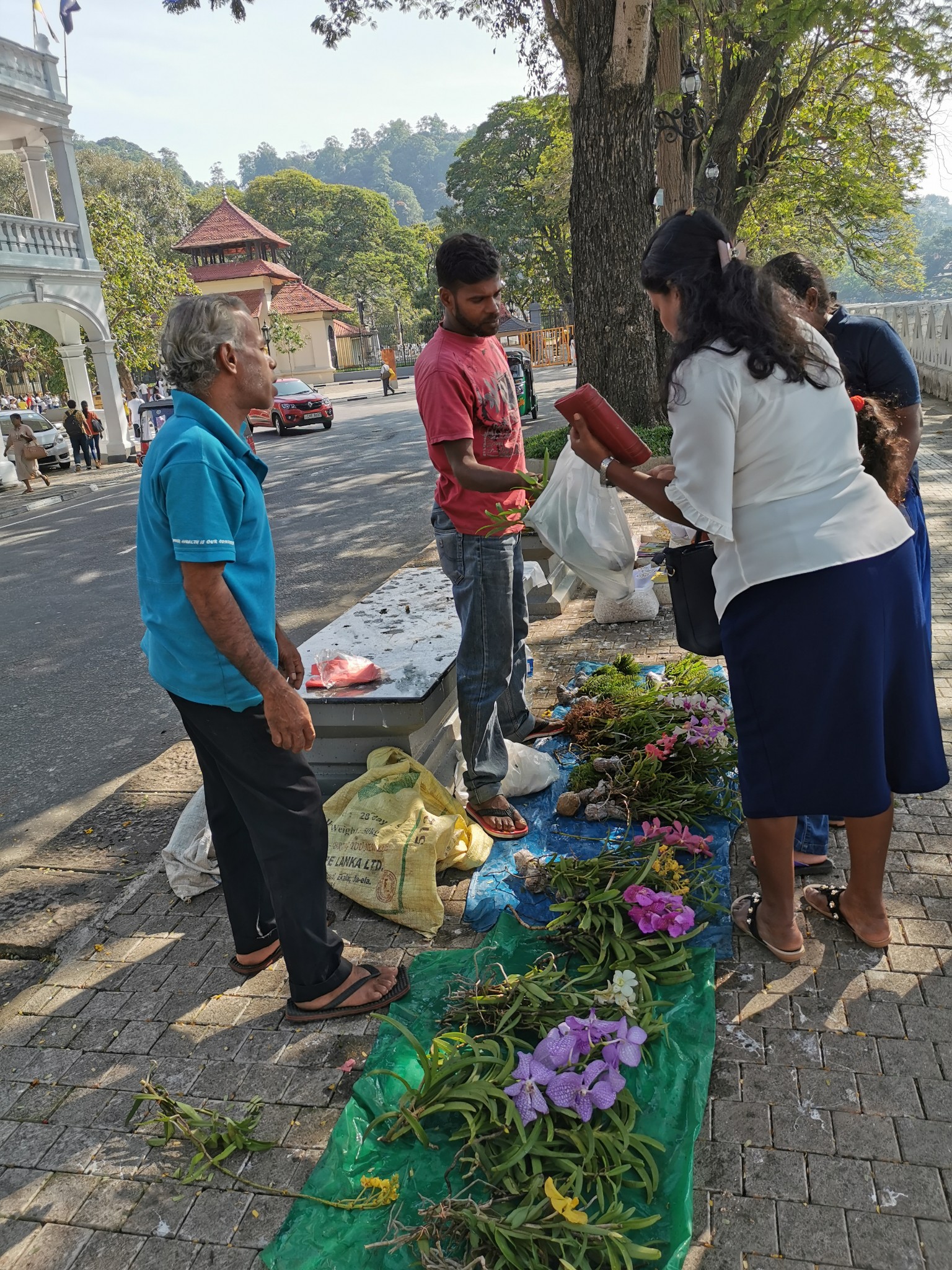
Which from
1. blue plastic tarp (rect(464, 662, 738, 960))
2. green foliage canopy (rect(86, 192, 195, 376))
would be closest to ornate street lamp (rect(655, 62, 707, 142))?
blue plastic tarp (rect(464, 662, 738, 960))

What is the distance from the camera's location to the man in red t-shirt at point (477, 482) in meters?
3.17

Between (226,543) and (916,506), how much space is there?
217cm

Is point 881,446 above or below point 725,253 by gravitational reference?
below

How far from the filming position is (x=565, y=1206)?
1834 mm

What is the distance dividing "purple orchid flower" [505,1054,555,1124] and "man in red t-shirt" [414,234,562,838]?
1.32 m

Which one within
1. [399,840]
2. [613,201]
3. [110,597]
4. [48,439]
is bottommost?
[110,597]

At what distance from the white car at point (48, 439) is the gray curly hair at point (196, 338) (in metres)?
21.4

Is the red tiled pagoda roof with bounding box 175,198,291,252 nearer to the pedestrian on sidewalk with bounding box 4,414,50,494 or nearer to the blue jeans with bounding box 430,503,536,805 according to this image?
the pedestrian on sidewalk with bounding box 4,414,50,494

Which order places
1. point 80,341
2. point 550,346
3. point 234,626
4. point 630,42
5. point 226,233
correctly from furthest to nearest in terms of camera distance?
point 226,233 < point 550,346 < point 80,341 < point 630,42 < point 234,626

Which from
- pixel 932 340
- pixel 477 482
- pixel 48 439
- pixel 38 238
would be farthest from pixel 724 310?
pixel 48 439

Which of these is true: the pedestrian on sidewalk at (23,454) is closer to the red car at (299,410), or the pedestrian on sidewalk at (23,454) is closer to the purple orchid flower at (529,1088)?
the red car at (299,410)

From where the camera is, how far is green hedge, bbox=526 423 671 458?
872cm

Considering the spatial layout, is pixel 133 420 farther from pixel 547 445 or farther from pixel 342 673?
pixel 342 673

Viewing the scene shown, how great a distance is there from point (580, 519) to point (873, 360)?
4.28ft
